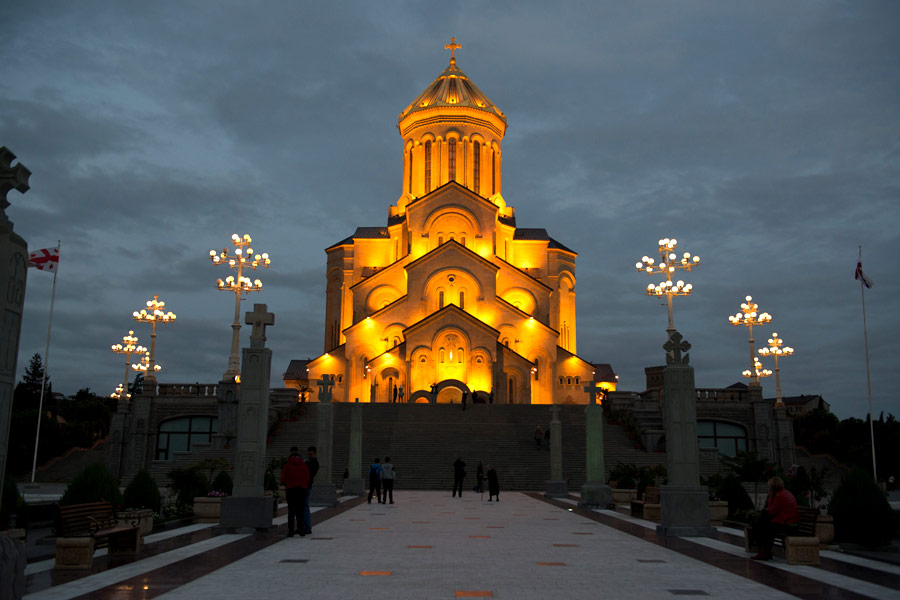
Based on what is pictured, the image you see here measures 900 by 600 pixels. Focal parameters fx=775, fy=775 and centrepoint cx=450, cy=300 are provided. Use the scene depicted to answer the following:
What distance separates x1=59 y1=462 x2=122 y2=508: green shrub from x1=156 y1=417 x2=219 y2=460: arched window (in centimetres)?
2608

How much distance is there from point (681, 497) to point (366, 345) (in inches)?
1440

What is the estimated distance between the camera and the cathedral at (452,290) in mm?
45000

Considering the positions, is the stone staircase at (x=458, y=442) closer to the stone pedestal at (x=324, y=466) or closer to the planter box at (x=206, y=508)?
the stone pedestal at (x=324, y=466)

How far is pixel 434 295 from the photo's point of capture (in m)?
49.7

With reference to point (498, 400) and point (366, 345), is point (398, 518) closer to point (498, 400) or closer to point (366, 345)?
point (498, 400)

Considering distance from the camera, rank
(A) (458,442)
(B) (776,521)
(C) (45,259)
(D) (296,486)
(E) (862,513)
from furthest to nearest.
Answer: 1. (A) (458,442)
2. (C) (45,259)
3. (D) (296,486)
4. (E) (862,513)
5. (B) (776,521)

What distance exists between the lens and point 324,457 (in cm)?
2102

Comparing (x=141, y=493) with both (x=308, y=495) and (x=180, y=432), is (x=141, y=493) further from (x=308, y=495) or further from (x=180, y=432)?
(x=180, y=432)

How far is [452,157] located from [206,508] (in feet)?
143

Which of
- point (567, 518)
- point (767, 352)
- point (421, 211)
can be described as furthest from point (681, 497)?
point (421, 211)

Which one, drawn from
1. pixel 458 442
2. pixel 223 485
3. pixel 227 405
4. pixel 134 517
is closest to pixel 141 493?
pixel 134 517

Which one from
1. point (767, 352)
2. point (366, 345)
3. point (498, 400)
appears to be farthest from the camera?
point (366, 345)

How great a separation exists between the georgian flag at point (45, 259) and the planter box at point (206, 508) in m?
12.5

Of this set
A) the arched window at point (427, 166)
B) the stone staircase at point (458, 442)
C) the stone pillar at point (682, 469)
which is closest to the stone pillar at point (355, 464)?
the stone staircase at point (458, 442)
